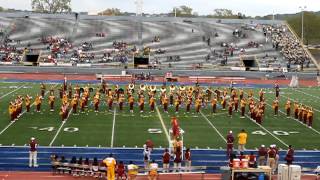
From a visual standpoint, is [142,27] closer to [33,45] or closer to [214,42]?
[214,42]

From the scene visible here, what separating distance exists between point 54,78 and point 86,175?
28.9 metres

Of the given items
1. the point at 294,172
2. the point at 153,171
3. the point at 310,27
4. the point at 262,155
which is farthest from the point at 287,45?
the point at 153,171

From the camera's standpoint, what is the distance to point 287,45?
189 ft

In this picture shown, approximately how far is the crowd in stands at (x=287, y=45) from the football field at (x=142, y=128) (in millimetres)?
27466

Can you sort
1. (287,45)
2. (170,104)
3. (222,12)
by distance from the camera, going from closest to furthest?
1. (170,104)
2. (287,45)
3. (222,12)

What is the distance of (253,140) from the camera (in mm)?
19500

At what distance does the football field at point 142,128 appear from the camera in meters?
18.8

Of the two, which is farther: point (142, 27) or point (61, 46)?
point (142, 27)

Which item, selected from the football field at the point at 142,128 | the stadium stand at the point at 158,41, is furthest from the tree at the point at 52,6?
the football field at the point at 142,128

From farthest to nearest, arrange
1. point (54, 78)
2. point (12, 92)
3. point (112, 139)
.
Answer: point (54, 78), point (12, 92), point (112, 139)

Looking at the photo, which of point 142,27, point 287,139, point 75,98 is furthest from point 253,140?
point 142,27

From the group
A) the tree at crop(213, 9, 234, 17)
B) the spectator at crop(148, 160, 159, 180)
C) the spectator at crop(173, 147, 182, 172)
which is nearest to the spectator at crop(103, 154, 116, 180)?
the spectator at crop(148, 160, 159, 180)

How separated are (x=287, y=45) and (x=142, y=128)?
3914 centimetres

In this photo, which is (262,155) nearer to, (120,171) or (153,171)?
(153,171)
